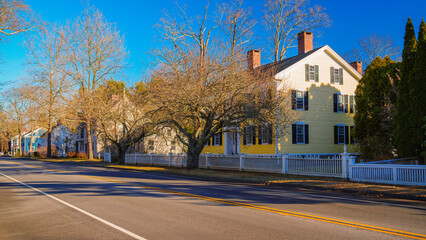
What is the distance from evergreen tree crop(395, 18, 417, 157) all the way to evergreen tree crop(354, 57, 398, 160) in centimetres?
498

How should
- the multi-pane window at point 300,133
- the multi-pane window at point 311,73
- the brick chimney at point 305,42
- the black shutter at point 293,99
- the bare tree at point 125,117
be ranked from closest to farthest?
the black shutter at point 293,99 < the multi-pane window at point 300,133 < the multi-pane window at point 311,73 < the bare tree at point 125,117 < the brick chimney at point 305,42

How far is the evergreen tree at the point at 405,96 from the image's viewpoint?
59.5 feet

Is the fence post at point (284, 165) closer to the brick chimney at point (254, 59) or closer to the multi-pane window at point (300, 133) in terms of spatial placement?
the multi-pane window at point (300, 133)

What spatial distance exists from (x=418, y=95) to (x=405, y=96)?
1.09 meters

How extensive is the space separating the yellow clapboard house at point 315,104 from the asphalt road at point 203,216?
56.9 ft

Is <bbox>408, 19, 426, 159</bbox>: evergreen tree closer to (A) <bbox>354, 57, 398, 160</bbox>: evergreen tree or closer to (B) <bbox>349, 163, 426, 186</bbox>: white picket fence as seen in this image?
(B) <bbox>349, 163, 426, 186</bbox>: white picket fence

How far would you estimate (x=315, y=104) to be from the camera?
102ft

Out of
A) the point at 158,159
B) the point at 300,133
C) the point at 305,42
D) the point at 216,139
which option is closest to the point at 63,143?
the point at 158,159

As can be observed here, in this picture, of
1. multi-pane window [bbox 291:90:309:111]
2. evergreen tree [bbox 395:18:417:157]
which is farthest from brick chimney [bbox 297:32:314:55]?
evergreen tree [bbox 395:18:417:157]

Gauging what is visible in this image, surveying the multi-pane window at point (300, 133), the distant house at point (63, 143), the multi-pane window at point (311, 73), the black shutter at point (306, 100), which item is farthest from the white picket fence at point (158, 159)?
the distant house at point (63, 143)

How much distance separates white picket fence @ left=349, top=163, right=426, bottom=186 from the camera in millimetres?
14566

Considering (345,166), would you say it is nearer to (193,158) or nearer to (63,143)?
(193,158)

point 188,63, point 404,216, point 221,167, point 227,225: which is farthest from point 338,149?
point 227,225

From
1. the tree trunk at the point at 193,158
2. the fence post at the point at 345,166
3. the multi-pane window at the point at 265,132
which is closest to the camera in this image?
the fence post at the point at 345,166
